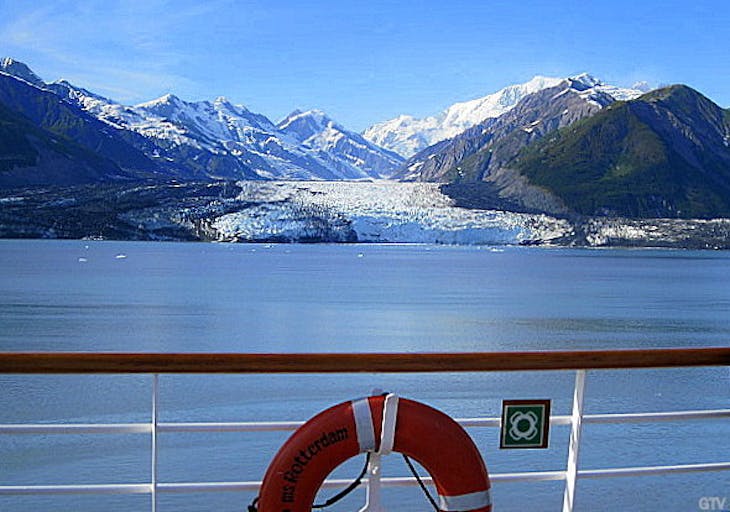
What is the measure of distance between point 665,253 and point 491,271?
86.8 ft

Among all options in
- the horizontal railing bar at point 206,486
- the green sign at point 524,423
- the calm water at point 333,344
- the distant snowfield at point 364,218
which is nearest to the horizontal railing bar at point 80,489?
the horizontal railing bar at point 206,486

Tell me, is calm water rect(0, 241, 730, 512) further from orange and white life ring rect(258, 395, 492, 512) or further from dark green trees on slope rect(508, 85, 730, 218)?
dark green trees on slope rect(508, 85, 730, 218)

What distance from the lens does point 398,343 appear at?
48.0ft

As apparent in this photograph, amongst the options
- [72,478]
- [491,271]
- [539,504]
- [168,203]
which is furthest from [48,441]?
[168,203]

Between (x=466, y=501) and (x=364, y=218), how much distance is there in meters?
49.5

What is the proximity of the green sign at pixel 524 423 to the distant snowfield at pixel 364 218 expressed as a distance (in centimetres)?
4719

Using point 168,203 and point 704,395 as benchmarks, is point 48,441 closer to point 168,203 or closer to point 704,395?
point 704,395

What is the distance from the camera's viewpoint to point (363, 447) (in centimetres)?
130

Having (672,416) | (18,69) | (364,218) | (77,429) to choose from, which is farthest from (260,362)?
(18,69)

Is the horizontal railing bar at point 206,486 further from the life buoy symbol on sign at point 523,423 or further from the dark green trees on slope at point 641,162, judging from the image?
the dark green trees on slope at point 641,162

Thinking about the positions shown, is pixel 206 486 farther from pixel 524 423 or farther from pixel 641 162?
pixel 641 162

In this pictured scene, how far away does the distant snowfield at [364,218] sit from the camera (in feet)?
163

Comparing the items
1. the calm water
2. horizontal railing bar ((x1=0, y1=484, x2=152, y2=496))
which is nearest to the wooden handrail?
horizontal railing bar ((x1=0, y1=484, x2=152, y2=496))

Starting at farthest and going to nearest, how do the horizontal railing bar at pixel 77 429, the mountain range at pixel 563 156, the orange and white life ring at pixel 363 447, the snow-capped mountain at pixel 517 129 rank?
the snow-capped mountain at pixel 517 129, the mountain range at pixel 563 156, the horizontal railing bar at pixel 77 429, the orange and white life ring at pixel 363 447
